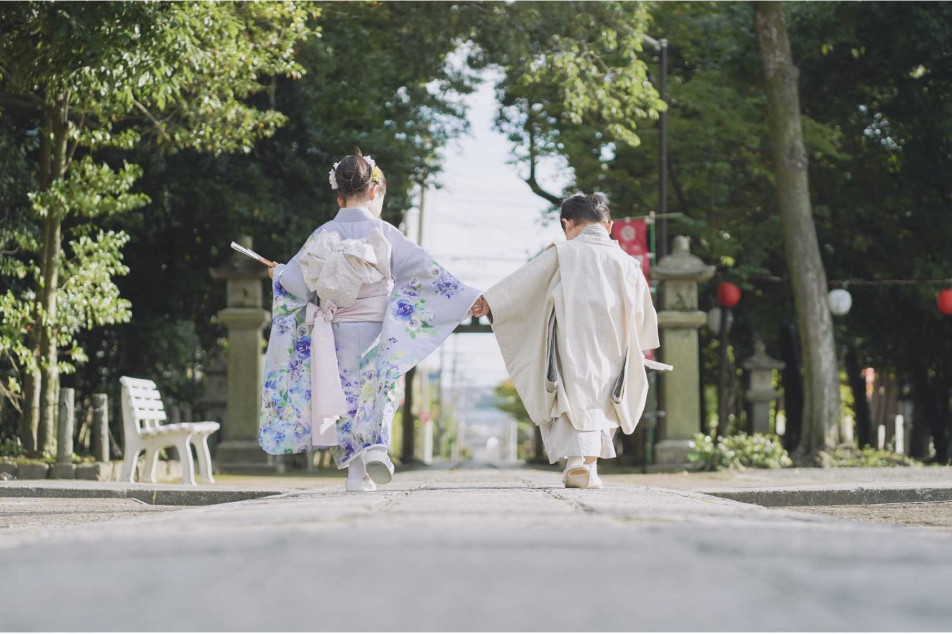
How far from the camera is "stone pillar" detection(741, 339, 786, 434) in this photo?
947 inches

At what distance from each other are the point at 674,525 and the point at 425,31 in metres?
17.4

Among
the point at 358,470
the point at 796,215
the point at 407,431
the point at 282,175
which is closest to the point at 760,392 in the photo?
the point at 796,215

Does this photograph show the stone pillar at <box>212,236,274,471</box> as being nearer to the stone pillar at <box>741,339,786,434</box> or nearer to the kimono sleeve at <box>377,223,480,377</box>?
the kimono sleeve at <box>377,223,480,377</box>

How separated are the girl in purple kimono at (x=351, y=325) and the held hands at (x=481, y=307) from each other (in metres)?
0.21

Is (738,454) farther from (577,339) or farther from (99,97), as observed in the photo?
(99,97)

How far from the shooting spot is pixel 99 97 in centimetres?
1270

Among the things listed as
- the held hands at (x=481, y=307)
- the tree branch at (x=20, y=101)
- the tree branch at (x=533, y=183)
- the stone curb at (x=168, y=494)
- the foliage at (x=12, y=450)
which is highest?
the tree branch at (x=533, y=183)

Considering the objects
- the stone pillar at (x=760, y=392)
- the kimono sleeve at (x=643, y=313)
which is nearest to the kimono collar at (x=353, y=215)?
the kimono sleeve at (x=643, y=313)

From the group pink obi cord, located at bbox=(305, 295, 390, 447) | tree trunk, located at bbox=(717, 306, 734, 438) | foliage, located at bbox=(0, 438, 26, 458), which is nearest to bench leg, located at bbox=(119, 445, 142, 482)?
foliage, located at bbox=(0, 438, 26, 458)

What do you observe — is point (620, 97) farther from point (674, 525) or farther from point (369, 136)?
point (674, 525)

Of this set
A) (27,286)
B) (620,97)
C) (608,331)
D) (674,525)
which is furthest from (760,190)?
(674,525)

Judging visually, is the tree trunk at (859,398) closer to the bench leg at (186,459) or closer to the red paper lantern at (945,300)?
the red paper lantern at (945,300)

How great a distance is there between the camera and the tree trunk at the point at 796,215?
1714cm

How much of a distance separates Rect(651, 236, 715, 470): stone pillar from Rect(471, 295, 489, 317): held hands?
8.43 metres
